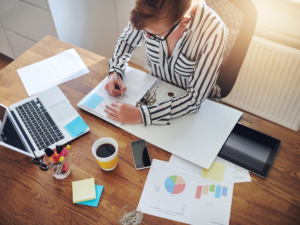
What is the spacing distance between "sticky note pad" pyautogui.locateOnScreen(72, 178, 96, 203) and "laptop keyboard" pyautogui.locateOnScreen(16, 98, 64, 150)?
221 millimetres

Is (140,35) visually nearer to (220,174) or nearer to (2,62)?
(220,174)

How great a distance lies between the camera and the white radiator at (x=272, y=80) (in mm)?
1482

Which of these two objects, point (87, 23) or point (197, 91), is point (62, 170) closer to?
point (197, 91)

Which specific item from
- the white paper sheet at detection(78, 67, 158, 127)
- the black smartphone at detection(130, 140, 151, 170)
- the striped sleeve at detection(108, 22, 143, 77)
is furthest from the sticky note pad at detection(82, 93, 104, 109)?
the black smartphone at detection(130, 140, 151, 170)

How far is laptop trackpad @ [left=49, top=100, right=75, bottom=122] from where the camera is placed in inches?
42.3

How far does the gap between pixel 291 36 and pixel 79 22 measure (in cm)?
163

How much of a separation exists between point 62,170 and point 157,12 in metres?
0.64

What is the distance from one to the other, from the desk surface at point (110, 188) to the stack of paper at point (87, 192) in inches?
0.7

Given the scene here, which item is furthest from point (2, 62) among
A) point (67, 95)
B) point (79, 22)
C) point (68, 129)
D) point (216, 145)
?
point (216, 145)

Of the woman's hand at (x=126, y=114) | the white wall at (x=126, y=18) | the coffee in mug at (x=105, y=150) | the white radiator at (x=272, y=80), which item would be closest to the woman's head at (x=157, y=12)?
the woman's hand at (x=126, y=114)

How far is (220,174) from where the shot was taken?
35.1 inches

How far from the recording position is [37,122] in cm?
105

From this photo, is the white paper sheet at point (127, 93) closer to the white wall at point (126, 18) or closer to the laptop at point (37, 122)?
the laptop at point (37, 122)

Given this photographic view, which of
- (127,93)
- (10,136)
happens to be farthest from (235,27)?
(10,136)
